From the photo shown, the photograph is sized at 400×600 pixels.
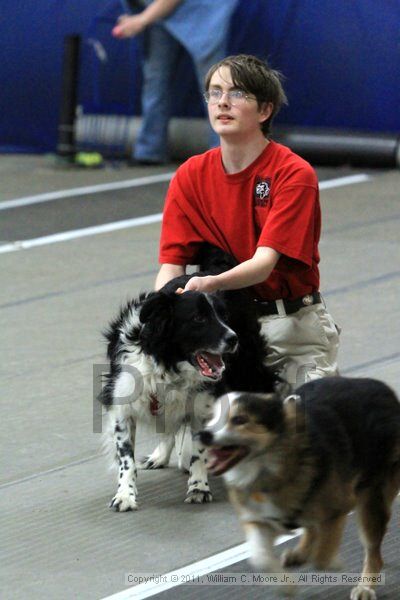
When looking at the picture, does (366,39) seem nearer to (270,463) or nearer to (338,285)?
(338,285)

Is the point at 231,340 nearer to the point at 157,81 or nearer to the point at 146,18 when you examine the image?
the point at 146,18

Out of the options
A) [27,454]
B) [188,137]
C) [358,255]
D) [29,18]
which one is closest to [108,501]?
[27,454]

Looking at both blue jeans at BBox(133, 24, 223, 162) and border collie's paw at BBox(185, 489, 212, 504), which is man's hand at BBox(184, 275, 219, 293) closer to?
border collie's paw at BBox(185, 489, 212, 504)

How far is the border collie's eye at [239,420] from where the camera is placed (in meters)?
3.75

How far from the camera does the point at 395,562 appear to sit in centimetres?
454

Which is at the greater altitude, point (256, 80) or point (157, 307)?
point (256, 80)

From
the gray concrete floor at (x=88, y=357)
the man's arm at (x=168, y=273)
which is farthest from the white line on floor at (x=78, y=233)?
the man's arm at (x=168, y=273)

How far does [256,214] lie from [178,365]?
79cm

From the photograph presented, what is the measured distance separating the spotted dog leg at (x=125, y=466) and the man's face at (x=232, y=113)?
129 cm

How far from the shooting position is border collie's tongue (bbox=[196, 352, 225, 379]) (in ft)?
16.5

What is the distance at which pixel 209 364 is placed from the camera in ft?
16.6

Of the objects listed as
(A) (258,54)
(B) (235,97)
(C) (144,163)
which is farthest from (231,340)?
(A) (258,54)

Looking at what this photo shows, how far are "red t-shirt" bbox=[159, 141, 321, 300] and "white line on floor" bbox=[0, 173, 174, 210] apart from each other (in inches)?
230

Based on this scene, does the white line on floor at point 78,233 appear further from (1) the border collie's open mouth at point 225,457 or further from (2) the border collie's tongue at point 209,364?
(1) the border collie's open mouth at point 225,457
